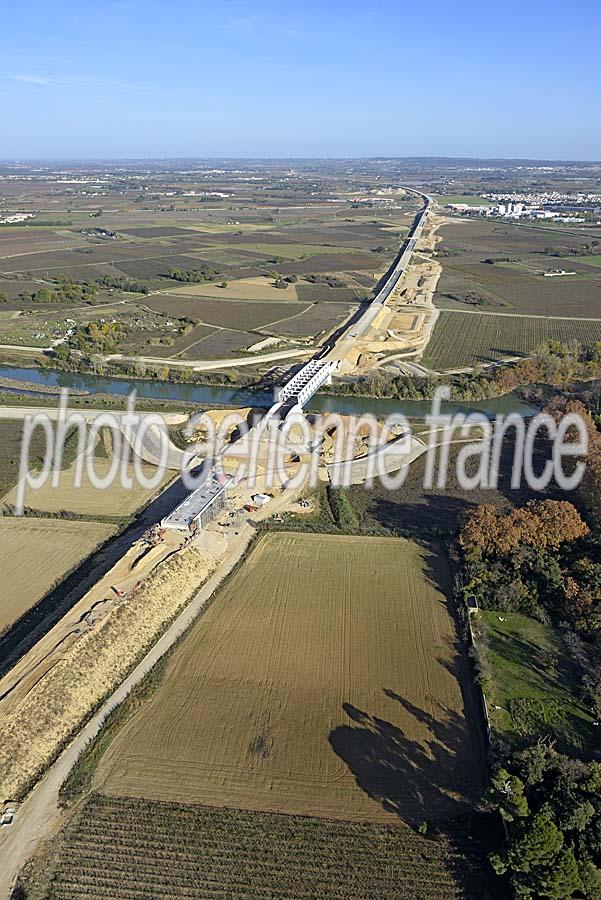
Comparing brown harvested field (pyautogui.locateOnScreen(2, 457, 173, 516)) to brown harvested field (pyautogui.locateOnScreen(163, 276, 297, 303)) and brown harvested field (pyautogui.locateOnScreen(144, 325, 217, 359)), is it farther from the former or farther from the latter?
brown harvested field (pyautogui.locateOnScreen(163, 276, 297, 303))

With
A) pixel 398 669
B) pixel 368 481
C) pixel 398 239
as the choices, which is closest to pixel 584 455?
pixel 368 481

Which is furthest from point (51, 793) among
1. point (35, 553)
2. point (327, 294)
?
point (327, 294)

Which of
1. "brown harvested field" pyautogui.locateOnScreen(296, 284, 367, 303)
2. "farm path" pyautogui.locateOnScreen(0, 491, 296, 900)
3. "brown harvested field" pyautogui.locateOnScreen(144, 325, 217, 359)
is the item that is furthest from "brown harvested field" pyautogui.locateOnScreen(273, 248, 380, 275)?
"farm path" pyautogui.locateOnScreen(0, 491, 296, 900)

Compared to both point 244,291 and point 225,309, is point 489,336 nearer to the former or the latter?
point 225,309

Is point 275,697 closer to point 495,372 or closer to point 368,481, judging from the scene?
point 368,481

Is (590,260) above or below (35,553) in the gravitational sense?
above

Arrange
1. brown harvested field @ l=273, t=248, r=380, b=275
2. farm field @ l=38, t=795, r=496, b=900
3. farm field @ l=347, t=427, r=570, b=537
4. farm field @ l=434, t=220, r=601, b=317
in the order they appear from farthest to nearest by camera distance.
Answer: brown harvested field @ l=273, t=248, r=380, b=275 → farm field @ l=434, t=220, r=601, b=317 → farm field @ l=347, t=427, r=570, b=537 → farm field @ l=38, t=795, r=496, b=900
